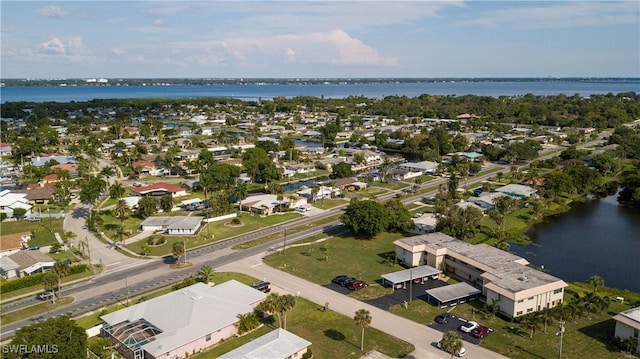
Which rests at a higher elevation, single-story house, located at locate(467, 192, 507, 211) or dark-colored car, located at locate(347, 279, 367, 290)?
single-story house, located at locate(467, 192, 507, 211)

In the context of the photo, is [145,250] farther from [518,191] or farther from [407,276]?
[518,191]

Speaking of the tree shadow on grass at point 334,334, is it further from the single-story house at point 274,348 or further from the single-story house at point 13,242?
the single-story house at point 13,242

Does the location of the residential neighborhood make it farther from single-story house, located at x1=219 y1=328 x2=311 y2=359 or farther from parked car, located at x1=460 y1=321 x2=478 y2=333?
parked car, located at x1=460 y1=321 x2=478 y2=333

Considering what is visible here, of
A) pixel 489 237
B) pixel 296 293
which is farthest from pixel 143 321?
pixel 489 237

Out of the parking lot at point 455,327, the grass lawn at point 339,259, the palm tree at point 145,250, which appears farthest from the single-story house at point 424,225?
the palm tree at point 145,250

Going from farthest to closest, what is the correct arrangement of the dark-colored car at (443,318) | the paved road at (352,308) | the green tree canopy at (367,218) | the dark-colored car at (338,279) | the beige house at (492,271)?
the green tree canopy at (367,218) < the dark-colored car at (338,279) < the beige house at (492,271) < the dark-colored car at (443,318) < the paved road at (352,308)

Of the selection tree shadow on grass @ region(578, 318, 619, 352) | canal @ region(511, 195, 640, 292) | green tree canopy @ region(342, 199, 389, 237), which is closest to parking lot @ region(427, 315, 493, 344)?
tree shadow on grass @ region(578, 318, 619, 352)

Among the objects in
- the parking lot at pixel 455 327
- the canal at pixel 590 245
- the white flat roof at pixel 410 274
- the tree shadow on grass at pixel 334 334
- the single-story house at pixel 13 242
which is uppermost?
the single-story house at pixel 13 242
